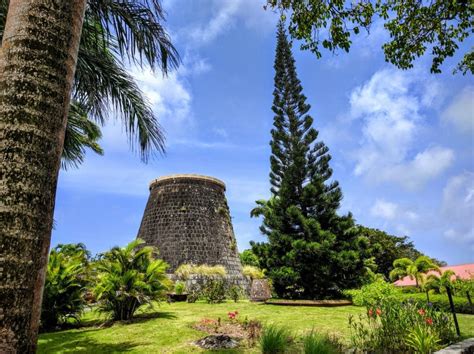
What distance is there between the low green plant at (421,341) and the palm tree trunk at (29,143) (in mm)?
4647

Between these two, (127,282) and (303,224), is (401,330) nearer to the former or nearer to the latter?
(127,282)

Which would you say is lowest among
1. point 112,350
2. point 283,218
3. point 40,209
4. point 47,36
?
point 112,350

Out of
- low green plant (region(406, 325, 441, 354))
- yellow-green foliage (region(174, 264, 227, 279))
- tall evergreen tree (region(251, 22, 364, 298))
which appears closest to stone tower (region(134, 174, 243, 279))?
yellow-green foliage (region(174, 264, 227, 279))

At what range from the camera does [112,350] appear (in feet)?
17.8

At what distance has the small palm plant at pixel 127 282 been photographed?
8.14m

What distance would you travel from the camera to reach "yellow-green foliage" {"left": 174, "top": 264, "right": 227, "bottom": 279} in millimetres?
16891

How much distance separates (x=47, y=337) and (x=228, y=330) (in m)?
4.02

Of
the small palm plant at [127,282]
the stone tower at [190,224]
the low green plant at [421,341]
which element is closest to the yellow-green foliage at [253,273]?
the stone tower at [190,224]

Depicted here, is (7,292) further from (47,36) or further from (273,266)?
(273,266)

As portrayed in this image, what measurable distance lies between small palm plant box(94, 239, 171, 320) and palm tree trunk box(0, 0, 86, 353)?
23.1 feet

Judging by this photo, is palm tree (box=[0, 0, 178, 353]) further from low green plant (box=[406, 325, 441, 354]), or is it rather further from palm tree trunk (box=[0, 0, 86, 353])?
low green plant (box=[406, 325, 441, 354])

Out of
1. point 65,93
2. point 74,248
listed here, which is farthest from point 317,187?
point 74,248

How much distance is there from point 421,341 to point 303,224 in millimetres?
9717

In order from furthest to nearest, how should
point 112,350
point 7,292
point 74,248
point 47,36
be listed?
point 74,248
point 112,350
point 47,36
point 7,292
